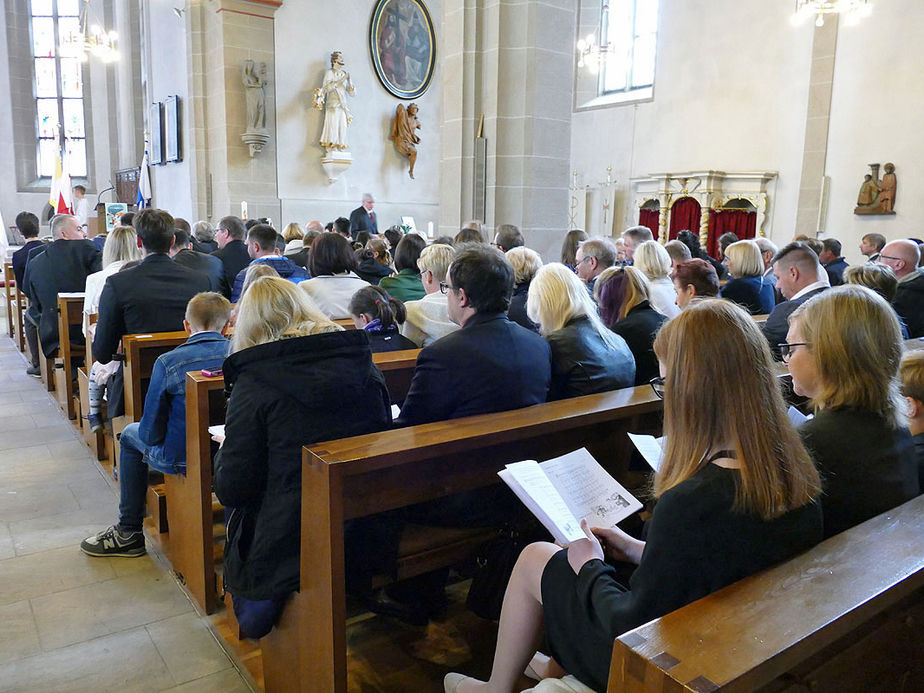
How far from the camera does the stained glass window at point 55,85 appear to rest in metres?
18.5

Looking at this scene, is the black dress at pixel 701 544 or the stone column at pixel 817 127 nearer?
the black dress at pixel 701 544

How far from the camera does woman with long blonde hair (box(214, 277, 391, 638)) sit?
206 centimetres

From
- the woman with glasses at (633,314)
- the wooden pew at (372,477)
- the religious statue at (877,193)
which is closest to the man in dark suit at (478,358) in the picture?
the wooden pew at (372,477)

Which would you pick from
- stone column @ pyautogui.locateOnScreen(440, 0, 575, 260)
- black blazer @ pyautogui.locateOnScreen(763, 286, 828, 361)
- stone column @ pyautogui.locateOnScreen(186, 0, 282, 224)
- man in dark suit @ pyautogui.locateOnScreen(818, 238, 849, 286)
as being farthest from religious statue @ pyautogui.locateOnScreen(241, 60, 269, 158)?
black blazer @ pyautogui.locateOnScreen(763, 286, 828, 361)

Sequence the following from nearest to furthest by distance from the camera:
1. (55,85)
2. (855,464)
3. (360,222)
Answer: (855,464) < (360,222) < (55,85)

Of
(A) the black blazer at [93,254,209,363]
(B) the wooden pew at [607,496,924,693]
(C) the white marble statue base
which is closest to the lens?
(B) the wooden pew at [607,496,924,693]

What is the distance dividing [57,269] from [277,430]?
460 cm

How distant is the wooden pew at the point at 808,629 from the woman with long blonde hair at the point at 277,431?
4.08 ft

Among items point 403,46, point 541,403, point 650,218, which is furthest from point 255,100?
point 541,403

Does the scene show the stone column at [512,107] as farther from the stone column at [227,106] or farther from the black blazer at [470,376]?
the black blazer at [470,376]

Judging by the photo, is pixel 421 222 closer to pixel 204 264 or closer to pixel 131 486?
pixel 204 264

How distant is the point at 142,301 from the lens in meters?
3.90

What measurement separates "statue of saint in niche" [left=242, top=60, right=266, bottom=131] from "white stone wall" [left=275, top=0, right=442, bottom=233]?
0.38 metres

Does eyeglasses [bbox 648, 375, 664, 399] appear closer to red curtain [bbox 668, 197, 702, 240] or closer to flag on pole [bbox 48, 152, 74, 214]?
red curtain [bbox 668, 197, 702, 240]
